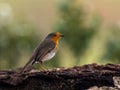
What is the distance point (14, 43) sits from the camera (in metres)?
13.6

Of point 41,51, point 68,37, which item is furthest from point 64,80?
point 68,37

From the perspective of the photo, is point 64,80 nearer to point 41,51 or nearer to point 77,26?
point 41,51

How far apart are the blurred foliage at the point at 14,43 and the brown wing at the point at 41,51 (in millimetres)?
4830

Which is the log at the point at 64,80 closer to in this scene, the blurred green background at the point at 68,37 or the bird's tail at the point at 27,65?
the bird's tail at the point at 27,65

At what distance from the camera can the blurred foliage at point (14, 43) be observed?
13539 millimetres

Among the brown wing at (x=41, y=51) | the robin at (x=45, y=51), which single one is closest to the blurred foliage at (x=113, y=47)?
the robin at (x=45, y=51)

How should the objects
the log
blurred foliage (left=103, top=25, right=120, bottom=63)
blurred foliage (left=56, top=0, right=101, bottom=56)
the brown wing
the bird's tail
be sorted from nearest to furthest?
the log, the bird's tail, the brown wing, blurred foliage (left=103, top=25, right=120, bottom=63), blurred foliage (left=56, top=0, right=101, bottom=56)

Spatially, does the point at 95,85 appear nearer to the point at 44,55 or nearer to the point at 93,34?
the point at 44,55

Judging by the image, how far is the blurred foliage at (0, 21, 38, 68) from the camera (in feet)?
44.4

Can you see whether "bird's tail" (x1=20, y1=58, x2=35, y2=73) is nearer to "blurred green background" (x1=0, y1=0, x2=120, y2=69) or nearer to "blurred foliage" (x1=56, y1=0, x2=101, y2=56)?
"blurred green background" (x1=0, y1=0, x2=120, y2=69)

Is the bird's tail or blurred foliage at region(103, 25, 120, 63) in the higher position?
the bird's tail

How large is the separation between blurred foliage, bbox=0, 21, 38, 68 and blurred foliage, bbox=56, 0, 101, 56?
27.4 inches

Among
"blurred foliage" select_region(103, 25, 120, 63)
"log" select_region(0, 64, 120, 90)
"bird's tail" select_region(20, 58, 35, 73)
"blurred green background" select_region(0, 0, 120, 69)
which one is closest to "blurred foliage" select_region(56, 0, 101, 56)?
"blurred green background" select_region(0, 0, 120, 69)

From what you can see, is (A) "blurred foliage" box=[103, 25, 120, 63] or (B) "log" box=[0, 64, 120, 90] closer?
(B) "log" box=[0, 64, 120, 90]
